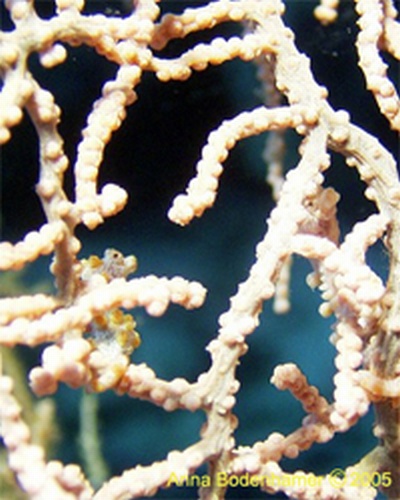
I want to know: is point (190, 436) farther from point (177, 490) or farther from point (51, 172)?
point (51, 172)

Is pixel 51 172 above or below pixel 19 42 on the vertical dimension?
below

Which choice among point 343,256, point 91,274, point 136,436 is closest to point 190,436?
point 136,436

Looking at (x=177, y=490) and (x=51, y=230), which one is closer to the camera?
(x=51, y=230)

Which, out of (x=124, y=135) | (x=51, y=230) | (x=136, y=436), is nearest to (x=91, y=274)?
(x=51, y=230)

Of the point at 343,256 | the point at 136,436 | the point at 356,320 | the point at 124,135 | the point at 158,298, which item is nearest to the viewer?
the point at 158,298

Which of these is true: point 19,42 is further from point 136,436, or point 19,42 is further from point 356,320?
point 136,436

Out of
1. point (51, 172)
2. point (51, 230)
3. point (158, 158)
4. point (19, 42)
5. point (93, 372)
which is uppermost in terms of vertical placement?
point (158, 158)

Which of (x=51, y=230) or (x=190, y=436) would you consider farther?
(x=190, y=436)

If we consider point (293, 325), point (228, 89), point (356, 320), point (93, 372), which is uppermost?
point (228, 89)

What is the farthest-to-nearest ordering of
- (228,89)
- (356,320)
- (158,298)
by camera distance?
(228,89) → (356,320) → (158,298)
